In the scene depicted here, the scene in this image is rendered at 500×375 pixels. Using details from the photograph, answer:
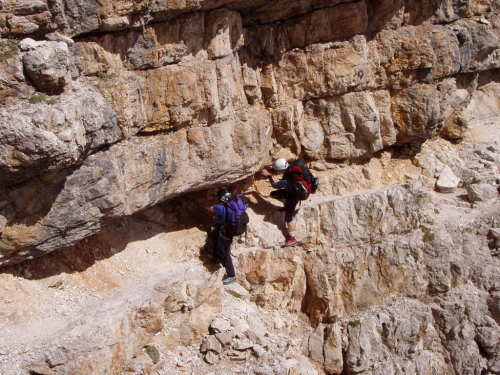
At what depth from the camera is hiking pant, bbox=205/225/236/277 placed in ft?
31.3

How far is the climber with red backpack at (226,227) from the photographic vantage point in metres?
9.45

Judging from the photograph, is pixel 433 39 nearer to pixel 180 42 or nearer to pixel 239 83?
pixel 239 83

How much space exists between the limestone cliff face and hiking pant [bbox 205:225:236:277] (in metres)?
0.92

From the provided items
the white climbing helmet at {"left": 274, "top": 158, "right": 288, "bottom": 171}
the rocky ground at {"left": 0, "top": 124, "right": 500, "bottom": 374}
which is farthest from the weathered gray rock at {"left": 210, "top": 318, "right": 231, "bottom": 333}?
the white climbing helmet at {"left": 274, "top": 158, "right": 288, "bottom": 171}

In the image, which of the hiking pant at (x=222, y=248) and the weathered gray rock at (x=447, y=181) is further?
the weathered gray rock at (x=447, y=181)

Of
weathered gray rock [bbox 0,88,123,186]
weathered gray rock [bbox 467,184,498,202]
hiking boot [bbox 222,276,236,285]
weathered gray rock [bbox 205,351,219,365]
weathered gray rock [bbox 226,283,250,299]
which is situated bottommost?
weathered gray rock [bbox 205,351,219,365]

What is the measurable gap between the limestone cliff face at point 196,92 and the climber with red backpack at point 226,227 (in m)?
0.40

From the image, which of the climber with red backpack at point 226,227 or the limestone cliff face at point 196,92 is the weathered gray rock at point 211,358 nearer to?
the climber with red backpack at point 226,227

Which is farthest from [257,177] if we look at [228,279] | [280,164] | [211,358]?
[211,358]

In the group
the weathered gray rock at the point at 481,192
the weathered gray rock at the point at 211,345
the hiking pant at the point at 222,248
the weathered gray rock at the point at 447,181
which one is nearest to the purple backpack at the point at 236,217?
the hiking pant at the point at 222,248

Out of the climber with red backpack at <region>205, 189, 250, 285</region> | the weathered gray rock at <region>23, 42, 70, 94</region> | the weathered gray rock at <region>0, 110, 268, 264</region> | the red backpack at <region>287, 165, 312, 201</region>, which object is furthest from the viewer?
the red backpack at <region>287, 165, 312, 201</region>

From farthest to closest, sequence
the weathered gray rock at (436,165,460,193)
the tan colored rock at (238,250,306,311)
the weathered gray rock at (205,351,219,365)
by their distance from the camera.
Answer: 1. the weathered gray rock at (436,165,460,193)
2. the tan colored rock at (238,250,306,311)
3. the weathered gray rock at (205,351,219,365)

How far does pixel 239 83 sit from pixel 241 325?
4417 millimetres

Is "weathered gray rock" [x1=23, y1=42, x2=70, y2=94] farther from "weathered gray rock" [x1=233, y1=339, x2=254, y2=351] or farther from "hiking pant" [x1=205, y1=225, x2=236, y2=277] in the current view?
"weathered gray rock" [x1=233, y1=339, x2=254, y2=351]
